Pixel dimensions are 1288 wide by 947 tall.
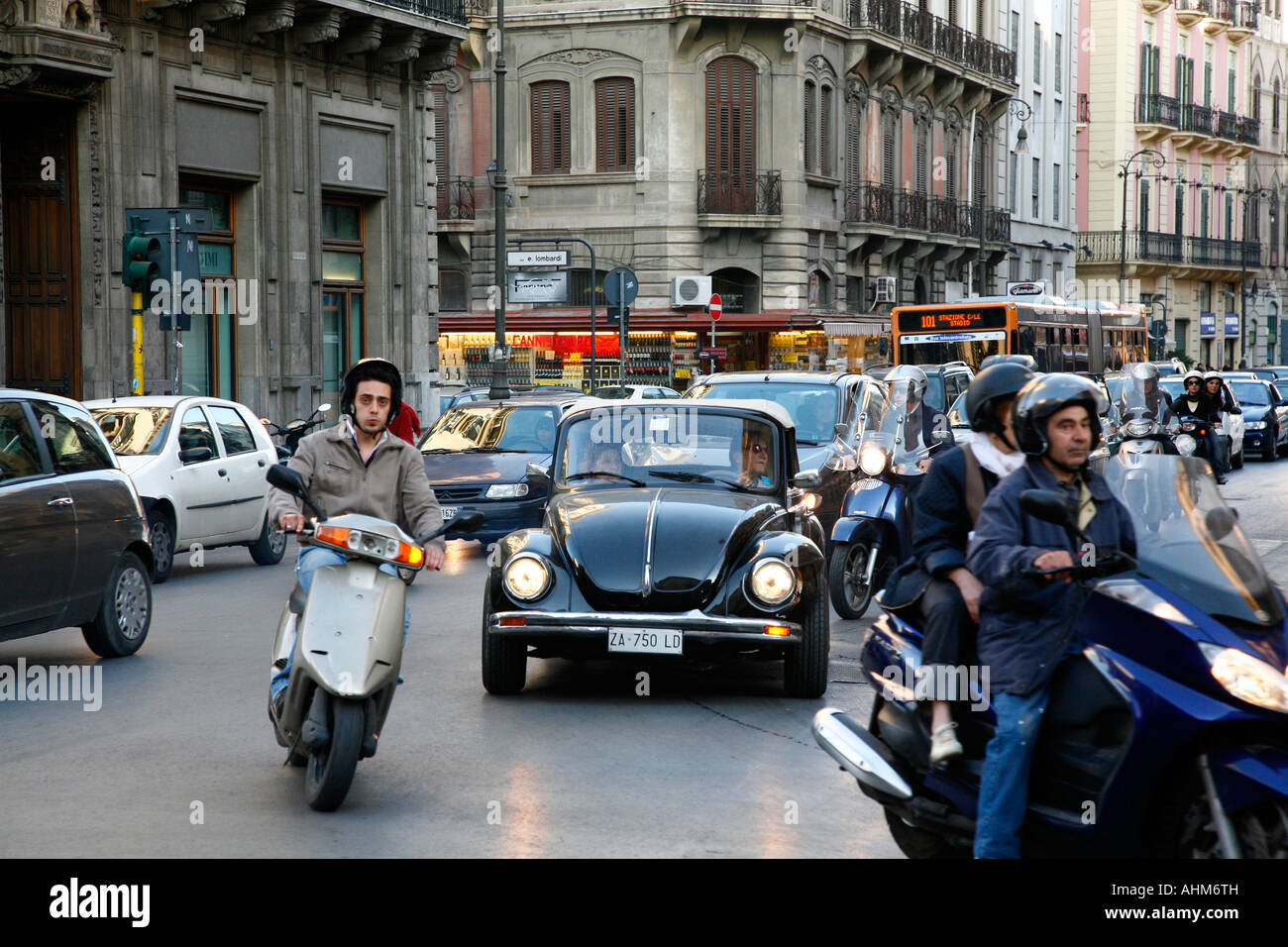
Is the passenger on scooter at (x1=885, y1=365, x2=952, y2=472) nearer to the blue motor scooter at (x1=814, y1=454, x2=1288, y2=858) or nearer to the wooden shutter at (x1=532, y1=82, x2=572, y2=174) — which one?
the blue motor scooter at (x1=814, y1=454, x2=1288, y2=858)

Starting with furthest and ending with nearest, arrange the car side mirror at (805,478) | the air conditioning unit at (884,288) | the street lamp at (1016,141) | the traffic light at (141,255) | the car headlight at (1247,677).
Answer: the street lamp at (1016,141)
the air conditioning unit at (884,288)
the traffic light at (141,255)
the car side mirror at (805,478)
the car headlight at (1247,677)

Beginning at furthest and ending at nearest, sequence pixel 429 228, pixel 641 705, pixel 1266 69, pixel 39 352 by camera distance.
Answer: pixel 1266 69 < pixel 429 228 < pixel 39 352 < pixel 641 705

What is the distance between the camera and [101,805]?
657 cm

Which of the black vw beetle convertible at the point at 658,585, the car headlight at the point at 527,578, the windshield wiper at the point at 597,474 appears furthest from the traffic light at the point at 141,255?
the car headlight at the point at 527,578

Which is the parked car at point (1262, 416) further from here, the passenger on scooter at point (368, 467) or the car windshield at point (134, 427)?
the passenger on scooter at point (368, 467)

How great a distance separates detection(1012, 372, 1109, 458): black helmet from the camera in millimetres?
4906

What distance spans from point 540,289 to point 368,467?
119ft

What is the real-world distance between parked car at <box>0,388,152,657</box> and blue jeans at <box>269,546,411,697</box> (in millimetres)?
2761

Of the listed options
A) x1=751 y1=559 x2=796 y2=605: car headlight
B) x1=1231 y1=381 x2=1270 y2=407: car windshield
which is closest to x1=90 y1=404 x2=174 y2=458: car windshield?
x1=751 y1=559 x2=796 y2=605: car headlight

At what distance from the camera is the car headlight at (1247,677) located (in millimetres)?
4270

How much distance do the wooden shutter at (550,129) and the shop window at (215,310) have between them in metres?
17.6
